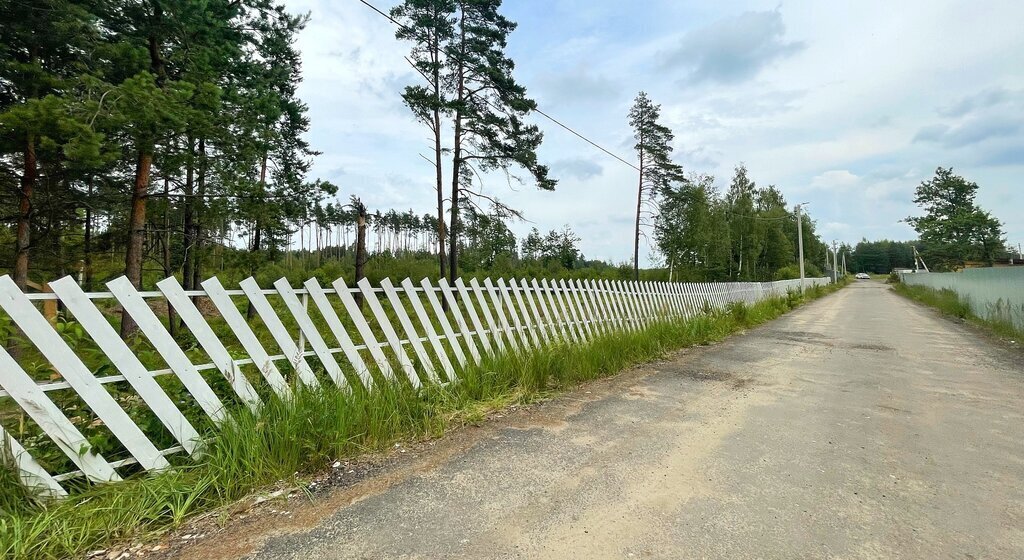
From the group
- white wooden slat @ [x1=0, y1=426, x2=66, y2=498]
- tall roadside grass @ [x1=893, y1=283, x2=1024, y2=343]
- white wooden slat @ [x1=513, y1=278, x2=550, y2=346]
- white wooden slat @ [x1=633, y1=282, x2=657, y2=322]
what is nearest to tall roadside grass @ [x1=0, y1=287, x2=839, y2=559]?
white wooden slat @ [x1=0, y1=426, x2=66, y2=498]

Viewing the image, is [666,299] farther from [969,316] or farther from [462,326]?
[969,316]

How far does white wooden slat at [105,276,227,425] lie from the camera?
7.65ft

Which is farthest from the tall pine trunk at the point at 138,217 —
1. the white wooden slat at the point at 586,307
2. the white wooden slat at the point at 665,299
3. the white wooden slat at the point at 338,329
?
the white wooden slat at the point at 665,299

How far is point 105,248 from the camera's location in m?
10.2

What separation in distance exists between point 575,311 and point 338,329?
3.69m

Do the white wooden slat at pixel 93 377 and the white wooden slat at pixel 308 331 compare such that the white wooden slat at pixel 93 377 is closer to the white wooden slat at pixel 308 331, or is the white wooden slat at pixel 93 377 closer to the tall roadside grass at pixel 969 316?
the white wooden slat at pixel 308 331

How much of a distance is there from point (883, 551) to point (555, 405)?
255 cm

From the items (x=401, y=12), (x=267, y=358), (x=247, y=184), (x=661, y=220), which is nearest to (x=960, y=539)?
(x=267, y=358)

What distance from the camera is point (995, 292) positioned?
10656mm

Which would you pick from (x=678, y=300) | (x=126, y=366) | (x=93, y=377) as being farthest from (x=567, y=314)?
(x=93, y=377)

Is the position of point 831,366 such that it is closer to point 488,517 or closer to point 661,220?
point 488,517

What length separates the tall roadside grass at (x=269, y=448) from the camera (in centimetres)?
186

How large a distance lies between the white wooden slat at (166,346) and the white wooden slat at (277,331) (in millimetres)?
489

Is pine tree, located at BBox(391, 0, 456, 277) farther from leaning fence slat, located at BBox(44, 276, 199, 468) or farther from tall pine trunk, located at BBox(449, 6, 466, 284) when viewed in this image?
leaning fence slat, located at BBox(44, 276, 199, 468)
